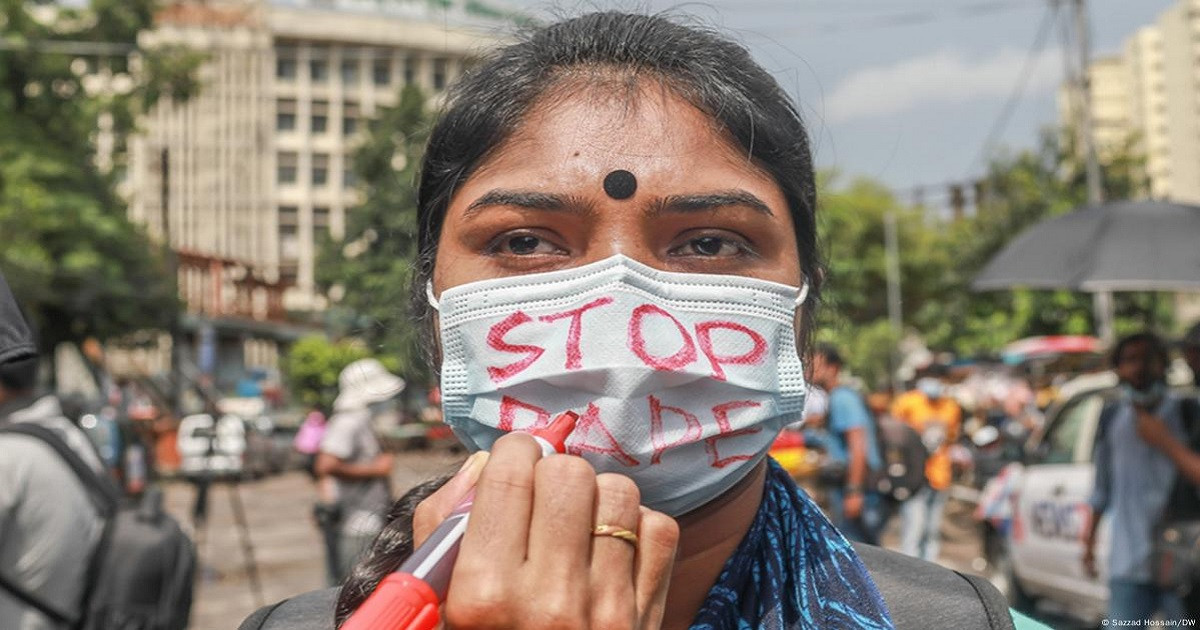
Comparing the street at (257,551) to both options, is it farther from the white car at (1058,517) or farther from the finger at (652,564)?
the white car at (1058,517)

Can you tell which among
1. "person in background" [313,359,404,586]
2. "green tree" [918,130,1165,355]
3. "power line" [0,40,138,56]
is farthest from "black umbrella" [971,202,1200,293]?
"power line" [0,40,138,56]

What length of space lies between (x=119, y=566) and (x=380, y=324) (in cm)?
198

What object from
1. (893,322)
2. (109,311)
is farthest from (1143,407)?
(893,322)

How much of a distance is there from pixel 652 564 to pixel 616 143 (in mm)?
564

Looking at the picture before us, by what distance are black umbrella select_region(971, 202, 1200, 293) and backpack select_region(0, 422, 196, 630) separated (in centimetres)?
455

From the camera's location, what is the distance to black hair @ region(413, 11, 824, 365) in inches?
63.7

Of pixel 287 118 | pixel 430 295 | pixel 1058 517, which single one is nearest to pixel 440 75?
pixel 287 118

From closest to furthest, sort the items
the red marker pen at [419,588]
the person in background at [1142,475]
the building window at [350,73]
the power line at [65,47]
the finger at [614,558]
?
1. the red marker pen at [419,588]
2. the finger at [614,558]
3. the person in background at [1142,475]
4. the power line at [65,47]
5. the building window at [350,73]

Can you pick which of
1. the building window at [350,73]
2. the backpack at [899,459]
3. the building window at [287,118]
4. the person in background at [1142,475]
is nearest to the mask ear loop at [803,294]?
the person in background at [1142,475]

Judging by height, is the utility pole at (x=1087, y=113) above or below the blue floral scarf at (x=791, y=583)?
above

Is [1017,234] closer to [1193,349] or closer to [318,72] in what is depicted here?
[1193,349]

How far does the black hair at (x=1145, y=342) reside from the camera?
18.3ft

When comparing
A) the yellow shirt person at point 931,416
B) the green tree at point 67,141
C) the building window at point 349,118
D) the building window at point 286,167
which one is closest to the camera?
the yellow shirt person at point 931,416

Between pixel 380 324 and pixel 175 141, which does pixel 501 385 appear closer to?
pixel 380 324
